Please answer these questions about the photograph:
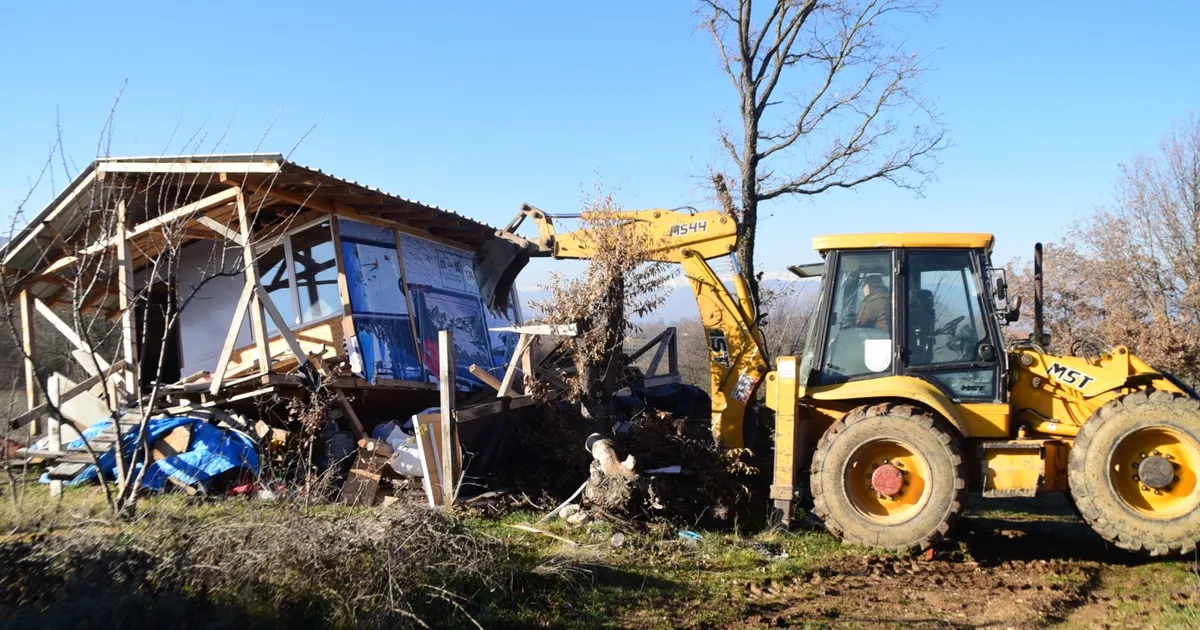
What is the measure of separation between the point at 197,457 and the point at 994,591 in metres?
7.86

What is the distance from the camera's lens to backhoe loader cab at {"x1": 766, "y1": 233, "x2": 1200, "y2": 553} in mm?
7059

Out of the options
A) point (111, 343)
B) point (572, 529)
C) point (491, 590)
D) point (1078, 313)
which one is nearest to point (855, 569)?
point (572, 529)

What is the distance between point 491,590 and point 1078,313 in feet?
50.1

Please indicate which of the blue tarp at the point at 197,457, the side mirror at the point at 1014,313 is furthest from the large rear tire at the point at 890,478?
the blue tarp at the point at 197,457

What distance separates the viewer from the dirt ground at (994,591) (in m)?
5.74

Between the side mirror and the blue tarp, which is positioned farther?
the blue tarp

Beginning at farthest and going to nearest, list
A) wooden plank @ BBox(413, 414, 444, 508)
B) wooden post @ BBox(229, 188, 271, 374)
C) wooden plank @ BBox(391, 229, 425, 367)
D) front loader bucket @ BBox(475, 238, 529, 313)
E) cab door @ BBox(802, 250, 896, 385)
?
front loader bucket @ BBox(475, 238, 529, 313) < wooden plank @ BBox(391, 229, 425, 367) < wooden post @ BBox(229, 188, 271, 374) < wooden plank @ BBox(413, 414, 444, 508) < cab door @ BBox(802, 250, 896, 385)

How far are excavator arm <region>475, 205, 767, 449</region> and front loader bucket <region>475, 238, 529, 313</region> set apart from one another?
3.98 metres

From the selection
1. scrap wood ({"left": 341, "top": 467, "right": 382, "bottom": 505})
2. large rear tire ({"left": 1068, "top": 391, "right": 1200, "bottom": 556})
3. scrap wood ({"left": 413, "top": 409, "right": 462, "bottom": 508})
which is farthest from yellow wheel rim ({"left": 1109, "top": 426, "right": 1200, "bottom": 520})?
scrap wood ({"left": 341, "top": 467, "right": 382, "bottom": 505})

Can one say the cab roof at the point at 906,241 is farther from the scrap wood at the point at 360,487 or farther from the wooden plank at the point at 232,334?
the wooden plank at the point at 232,334

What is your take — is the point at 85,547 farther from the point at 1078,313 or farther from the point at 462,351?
the point at 1078,313

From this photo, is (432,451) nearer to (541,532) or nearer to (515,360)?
(515,360)

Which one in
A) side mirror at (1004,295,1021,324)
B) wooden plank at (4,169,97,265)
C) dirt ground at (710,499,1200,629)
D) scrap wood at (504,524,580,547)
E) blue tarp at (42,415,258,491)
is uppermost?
wooden plank at (4,169,97,265)

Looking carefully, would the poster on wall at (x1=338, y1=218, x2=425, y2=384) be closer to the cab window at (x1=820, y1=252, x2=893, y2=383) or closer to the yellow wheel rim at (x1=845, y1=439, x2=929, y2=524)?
the cab window at (x1=820, y1=252, x2=893, y2=383)
